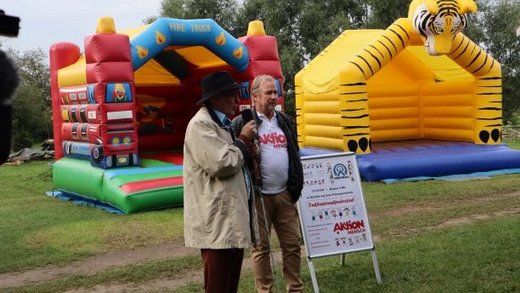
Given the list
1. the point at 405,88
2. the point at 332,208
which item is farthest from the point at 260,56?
the point at 332,208

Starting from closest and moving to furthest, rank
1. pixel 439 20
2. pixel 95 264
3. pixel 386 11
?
1. pixel 95 264
2. pixel 439 20
3. pixel 386 11

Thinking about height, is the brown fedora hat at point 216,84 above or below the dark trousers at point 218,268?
above

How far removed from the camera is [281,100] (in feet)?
35.4

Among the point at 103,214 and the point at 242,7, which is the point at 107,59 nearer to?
the point at 103,214

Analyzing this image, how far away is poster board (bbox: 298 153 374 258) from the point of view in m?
5.07

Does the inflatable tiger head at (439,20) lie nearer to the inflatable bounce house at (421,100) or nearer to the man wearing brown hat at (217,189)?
the inflatable bounce house at (421,100)

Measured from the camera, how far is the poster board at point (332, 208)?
5066 millimetres

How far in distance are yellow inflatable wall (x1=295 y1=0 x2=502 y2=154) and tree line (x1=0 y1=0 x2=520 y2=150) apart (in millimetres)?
9897

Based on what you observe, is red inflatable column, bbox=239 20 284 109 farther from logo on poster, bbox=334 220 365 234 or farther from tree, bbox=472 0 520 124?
tree, bbox=472 0 520 124

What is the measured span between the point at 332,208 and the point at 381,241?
5.23 feet

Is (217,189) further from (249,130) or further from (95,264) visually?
(95,264)

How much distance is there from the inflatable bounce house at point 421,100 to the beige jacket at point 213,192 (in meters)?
7.74

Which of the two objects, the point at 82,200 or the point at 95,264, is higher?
the point at 95,264

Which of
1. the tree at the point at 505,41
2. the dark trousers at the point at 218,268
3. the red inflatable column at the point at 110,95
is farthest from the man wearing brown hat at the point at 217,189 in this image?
the tree at the point at 505,41
